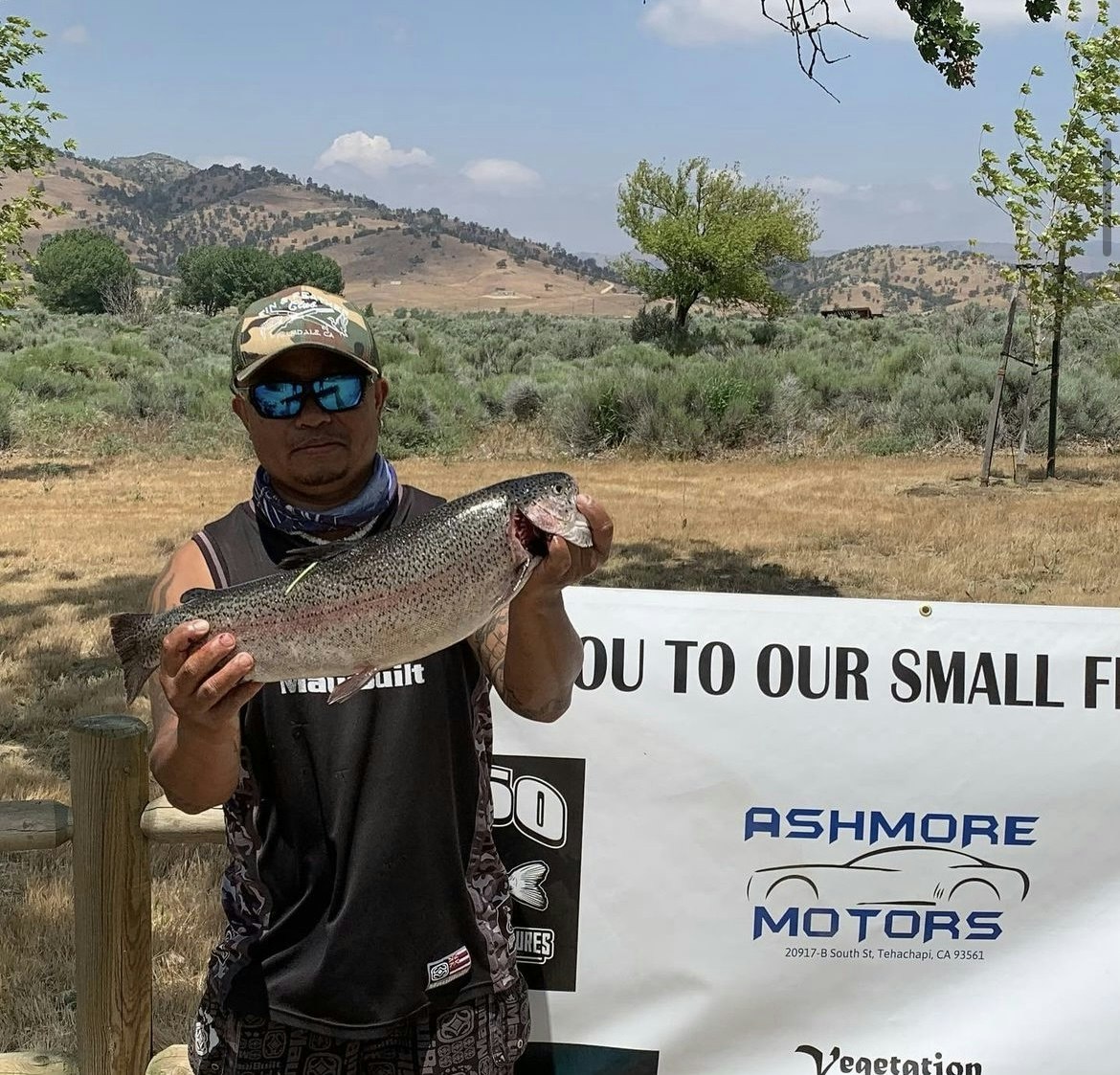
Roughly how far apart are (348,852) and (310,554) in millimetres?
577

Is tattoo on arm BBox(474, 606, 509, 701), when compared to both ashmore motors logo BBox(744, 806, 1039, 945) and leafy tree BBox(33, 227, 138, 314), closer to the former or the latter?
ashmore motors logo BBox(744, 806, 1039, 945)

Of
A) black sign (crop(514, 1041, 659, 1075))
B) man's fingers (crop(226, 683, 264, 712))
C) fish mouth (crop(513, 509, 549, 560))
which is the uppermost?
fish mouth (crop(513, 509, 549, 560))

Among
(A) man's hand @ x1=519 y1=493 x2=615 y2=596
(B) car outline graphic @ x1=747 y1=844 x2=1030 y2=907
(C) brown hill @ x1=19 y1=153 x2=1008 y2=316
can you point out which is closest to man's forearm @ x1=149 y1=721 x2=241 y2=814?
(A) man's hand @ x1=519 y1=493 x2=615 y2=596

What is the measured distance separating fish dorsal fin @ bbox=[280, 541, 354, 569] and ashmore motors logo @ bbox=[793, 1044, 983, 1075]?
1.91m

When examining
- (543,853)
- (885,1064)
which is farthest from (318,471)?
(885,1064)

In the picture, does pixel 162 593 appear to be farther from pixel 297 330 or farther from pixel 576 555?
pixel 576 555

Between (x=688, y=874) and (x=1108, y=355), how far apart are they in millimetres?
24275

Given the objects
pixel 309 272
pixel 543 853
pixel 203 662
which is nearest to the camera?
pixel 203 662

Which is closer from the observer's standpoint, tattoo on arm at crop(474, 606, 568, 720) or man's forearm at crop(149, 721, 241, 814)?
man's forearm at crop(149, 721, 241, 814)

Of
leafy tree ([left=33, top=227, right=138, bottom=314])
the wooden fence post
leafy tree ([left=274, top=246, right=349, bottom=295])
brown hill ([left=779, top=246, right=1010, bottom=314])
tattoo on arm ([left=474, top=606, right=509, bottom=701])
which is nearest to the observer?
tattoo on arm ([left=474, top=606, right=509, bottom=701])

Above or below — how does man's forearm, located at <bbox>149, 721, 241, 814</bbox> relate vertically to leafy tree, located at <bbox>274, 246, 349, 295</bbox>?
below

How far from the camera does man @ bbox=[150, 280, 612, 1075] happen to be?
2119mm

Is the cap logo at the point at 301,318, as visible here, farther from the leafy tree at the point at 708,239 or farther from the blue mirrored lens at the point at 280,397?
the leafy tree at the point at 708,239

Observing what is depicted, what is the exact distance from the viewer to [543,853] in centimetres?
300
